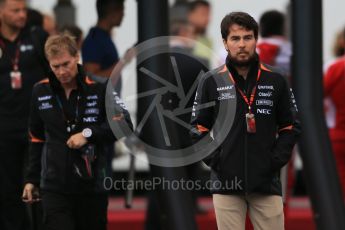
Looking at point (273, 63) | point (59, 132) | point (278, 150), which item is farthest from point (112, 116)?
point (273, 63)

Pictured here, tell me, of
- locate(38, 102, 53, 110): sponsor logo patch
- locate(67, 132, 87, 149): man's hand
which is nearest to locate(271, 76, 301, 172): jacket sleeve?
locate(67, 132, 87, 149): man's hand

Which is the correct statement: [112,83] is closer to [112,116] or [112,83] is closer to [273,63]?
[112,116]

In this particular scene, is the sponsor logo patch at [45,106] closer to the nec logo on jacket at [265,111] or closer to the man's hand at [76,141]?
the man's hand at [76,141]

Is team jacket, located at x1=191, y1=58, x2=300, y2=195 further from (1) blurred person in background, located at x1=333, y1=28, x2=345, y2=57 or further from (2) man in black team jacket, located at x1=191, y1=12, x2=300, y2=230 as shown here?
(1) blurred person in background, located at x1=333, y1=28, x2=345, y2=57

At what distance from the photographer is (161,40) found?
6.90m

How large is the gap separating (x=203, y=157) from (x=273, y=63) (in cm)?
246

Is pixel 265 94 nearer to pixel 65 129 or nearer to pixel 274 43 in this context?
pixel 65 129

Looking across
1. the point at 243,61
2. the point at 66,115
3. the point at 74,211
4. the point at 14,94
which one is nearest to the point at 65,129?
the point at 66,115

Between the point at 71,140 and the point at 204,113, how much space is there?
0.84m

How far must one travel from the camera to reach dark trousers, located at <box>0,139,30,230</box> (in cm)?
776

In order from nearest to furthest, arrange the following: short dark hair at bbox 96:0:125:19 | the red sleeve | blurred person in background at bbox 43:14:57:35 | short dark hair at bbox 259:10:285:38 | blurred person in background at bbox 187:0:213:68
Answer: short dark hair at bbox 96:0:125:19 → the red sleeve → short dark hair at bbox 259:10:285:38 → blurred person in background at bbox 43:14:57:35 → blurred person in background at bbox 187:0:213:68

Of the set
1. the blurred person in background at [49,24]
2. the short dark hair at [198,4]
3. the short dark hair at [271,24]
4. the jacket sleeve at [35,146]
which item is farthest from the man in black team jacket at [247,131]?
the short dark hair at [198,4]

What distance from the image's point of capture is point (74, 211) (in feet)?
21.4

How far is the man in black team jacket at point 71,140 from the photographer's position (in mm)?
6387
